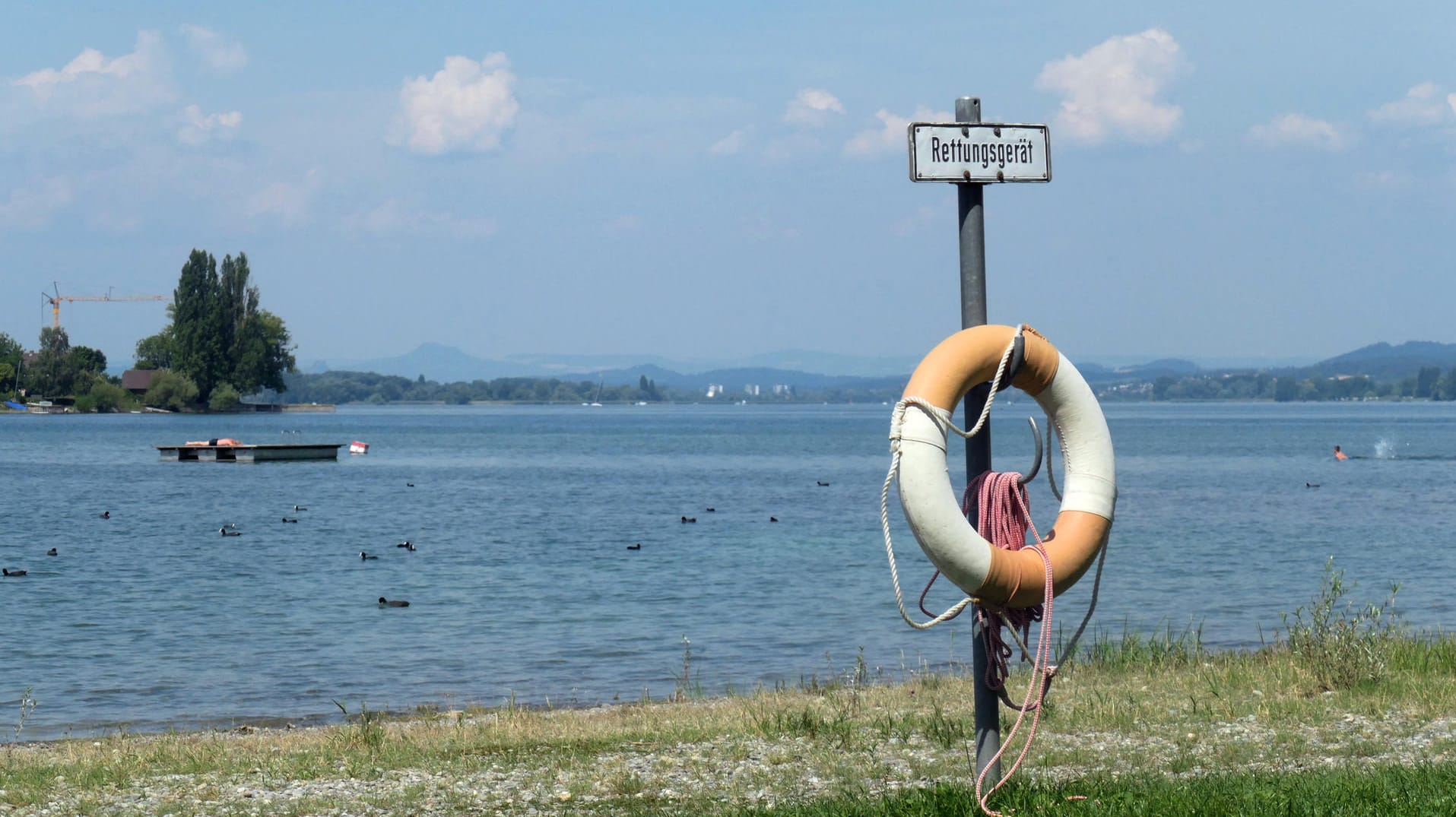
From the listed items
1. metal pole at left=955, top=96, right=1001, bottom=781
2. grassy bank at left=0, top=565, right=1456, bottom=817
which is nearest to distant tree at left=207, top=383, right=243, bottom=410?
grassy bank at left=0, top=565, right=1456, bottom=817

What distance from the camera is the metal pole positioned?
5.70 meters

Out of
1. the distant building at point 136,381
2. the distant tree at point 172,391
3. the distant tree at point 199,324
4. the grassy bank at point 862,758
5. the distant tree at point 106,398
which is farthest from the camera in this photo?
the distant building at point 136,381

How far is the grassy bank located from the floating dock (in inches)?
2294

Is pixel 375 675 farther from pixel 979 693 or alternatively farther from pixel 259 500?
pixel 259 500

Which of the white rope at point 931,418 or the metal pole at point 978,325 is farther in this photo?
the metal pole at point 978,325

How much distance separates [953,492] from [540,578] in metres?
21.1

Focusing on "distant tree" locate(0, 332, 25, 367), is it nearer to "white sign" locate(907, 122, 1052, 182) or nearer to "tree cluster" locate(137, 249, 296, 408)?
"tree cluster" locate(137, 249, 296, 408)

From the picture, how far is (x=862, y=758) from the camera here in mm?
8070

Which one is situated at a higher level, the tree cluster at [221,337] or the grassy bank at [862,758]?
the tree cluster at [221,337]

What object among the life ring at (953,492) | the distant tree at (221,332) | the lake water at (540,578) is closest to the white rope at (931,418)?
the life ring at (953,492)

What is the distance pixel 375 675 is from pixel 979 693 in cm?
1117

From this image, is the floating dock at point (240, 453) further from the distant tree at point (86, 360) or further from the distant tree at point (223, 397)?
the distant tree at point (86, 360)

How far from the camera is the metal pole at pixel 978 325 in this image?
5.70m

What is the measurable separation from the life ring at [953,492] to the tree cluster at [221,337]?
435 feet
